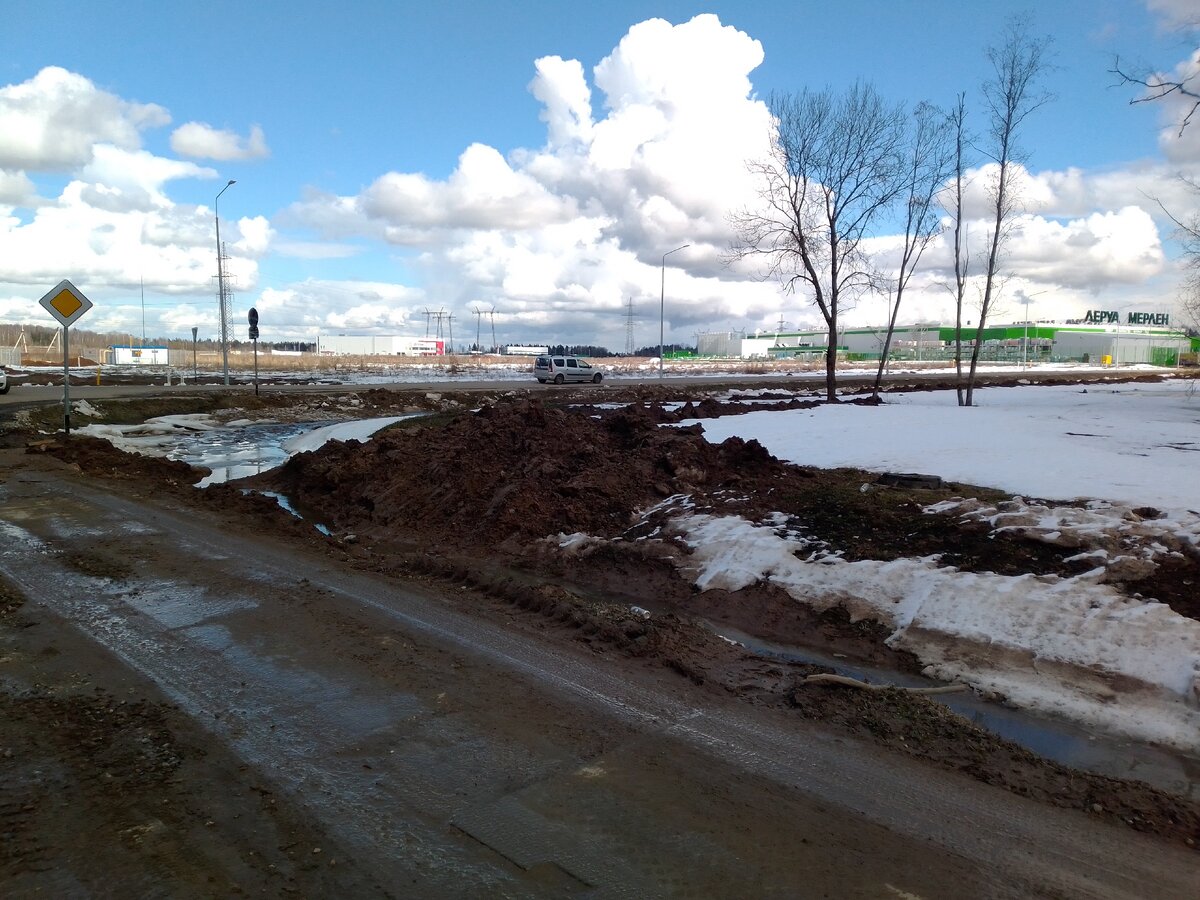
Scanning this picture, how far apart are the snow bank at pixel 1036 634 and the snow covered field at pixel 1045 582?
0.01 m

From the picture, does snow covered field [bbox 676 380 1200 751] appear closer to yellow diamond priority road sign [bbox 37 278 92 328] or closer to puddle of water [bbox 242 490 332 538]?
puddle of water [bbox 242 490 332 538]

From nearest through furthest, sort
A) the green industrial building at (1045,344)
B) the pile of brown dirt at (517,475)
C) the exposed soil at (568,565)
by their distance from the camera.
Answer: the exposed soil at (568,565) → the pile of brown dirt at (517,475) → the green industrial building at (1045,344)

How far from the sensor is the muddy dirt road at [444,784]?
3.18 m

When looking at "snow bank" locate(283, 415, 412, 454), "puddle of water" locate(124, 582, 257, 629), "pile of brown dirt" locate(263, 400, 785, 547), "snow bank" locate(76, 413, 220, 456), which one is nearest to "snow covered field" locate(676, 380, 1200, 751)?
"pile of brown dirt" locate(263, 400, 785, 547)

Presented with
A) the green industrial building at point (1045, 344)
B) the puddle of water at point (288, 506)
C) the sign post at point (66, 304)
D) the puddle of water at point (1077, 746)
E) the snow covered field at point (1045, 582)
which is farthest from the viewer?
the green industrial building at point (1045, 344)

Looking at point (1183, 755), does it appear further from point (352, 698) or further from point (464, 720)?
point (352, 698)

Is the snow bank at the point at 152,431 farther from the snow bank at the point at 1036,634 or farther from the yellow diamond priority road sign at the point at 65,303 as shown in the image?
the snow bank at the point at 1036,634

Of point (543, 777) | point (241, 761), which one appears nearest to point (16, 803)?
point (241, 761)

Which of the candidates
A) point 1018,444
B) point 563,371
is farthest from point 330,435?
point 563,371

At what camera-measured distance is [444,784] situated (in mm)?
3834

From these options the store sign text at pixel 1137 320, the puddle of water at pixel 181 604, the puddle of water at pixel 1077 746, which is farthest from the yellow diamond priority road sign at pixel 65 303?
the store sign text at pixel 1137 320

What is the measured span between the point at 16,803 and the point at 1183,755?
6.33 m

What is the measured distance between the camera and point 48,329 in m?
149

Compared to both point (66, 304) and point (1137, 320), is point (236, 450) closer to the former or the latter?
point (66, 304)
